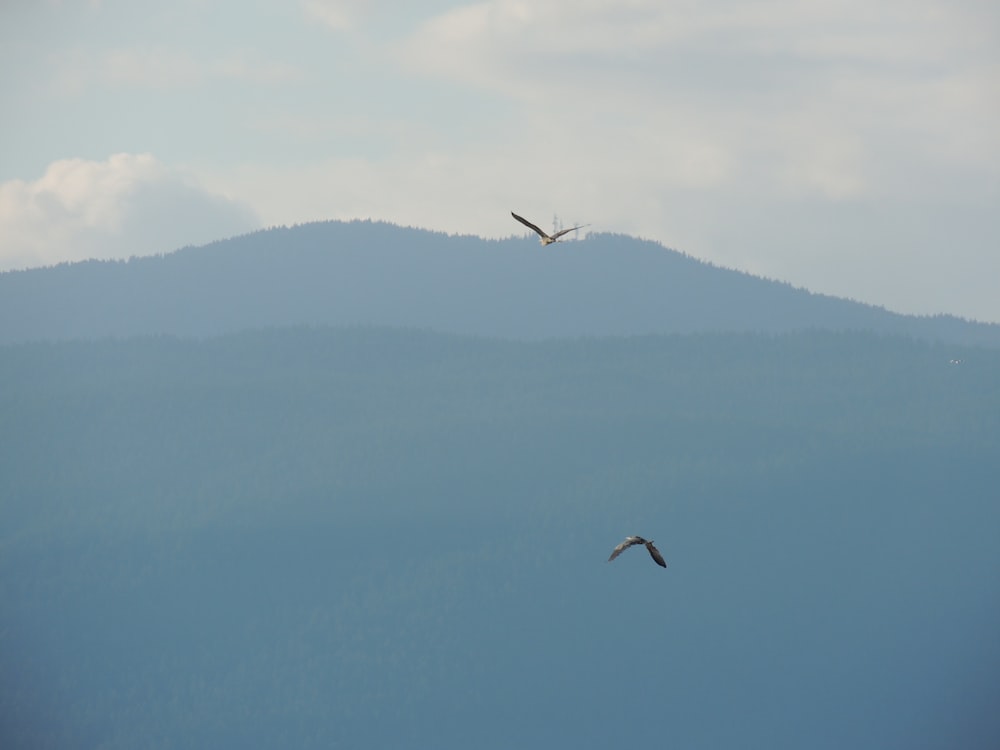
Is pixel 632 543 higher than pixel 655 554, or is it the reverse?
pixel 632 543

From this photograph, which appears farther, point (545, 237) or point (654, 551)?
point (654, 551)

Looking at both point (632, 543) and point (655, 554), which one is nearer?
point (632, 543)

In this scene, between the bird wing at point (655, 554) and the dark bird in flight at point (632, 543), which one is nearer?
the dark bird in flight at point (632, 543)

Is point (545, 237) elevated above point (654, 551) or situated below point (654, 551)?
above

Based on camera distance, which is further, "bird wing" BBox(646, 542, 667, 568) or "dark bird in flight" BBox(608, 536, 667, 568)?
"bird wing" BBox(646, 542, 667, 568)

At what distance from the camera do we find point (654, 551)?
52094mm

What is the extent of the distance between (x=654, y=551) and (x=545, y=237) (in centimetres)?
1232

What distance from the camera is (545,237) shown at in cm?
4547
